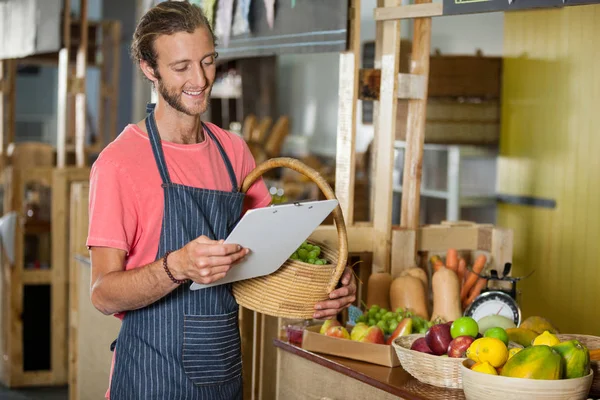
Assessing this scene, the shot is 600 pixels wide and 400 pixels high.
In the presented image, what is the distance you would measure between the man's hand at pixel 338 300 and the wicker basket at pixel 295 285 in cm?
1

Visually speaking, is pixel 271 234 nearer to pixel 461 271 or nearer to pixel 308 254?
pixel 308 254

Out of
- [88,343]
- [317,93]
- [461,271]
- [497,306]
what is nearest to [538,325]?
[497,306]

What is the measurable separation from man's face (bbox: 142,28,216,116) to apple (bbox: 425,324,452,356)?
0.88m

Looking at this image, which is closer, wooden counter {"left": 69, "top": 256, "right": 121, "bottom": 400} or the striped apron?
the striped apron

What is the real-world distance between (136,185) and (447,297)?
1445 millimetres

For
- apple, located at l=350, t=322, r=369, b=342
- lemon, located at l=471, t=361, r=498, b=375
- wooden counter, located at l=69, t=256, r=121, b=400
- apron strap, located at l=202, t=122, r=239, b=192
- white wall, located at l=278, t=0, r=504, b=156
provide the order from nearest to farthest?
lemon, located at l=471, t=361, r=498, b=375
apron strap, located at l=202, t=122, r=239, b=192
apple, located at l=350, t=322, r=369, b=342
wooden counter, located at l=69, t=256, r=121, b=400
white wall, located at l=278, t=0, r=504, b=156

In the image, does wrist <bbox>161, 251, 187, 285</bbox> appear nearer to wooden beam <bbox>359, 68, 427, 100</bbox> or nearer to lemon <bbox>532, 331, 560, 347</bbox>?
lemon <bbox>532, 331, 560, 347</bbox>

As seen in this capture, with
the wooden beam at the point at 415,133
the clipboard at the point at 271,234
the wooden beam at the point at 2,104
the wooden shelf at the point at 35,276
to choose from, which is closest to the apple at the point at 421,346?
the clipboard at the point at 271,234

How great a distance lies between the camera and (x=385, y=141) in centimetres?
336

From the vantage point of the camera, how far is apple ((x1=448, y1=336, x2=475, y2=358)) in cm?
229

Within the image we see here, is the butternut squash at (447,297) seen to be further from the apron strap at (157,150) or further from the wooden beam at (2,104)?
the wooden beam at (2,104)

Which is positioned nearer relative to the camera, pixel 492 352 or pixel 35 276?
pixel 492 352

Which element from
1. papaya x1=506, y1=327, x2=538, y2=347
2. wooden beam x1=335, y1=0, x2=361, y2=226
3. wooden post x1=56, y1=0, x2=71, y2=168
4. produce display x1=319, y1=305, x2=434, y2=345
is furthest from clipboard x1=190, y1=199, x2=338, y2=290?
wooden post x1=56, y1=0, x2=71, y2=168

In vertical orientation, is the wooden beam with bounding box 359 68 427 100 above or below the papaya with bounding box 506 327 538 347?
above
